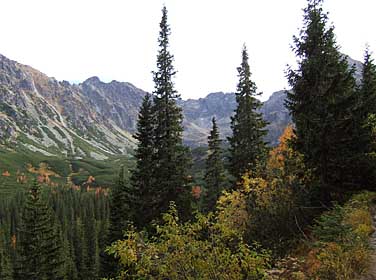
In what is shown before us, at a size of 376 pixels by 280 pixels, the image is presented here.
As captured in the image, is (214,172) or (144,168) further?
(214,172)

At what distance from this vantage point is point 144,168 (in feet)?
77.6

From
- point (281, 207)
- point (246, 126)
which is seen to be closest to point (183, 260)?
point (281, 207)

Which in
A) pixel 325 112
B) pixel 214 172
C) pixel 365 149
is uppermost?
pixel 325 112

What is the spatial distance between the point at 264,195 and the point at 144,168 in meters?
10.5

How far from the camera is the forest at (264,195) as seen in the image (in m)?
7.64

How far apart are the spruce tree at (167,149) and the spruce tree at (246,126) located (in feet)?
19.5

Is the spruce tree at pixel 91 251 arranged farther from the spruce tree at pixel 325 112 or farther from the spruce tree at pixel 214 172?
the spruce tree at pixel 325 112

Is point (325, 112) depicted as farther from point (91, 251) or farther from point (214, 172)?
point (91, 251)

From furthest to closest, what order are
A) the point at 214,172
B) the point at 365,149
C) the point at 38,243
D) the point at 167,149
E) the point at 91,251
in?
the point at 91,251 → the point at 214,172 → the point at 38,243 → the point at 167,149 → the point at 365,149

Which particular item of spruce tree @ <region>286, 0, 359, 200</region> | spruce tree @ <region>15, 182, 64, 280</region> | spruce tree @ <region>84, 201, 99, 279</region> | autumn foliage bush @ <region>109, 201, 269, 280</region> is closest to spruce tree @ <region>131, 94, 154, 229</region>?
spruce tree @ <region>286, 0, 359, 200</region>

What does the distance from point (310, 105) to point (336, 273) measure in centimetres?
1021

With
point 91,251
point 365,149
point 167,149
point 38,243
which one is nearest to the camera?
point 365,149

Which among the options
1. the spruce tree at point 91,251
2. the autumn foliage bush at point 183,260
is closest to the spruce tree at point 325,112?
the autumn foliage bush at point 183,260

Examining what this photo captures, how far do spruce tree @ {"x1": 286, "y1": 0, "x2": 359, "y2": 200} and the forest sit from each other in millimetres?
48
